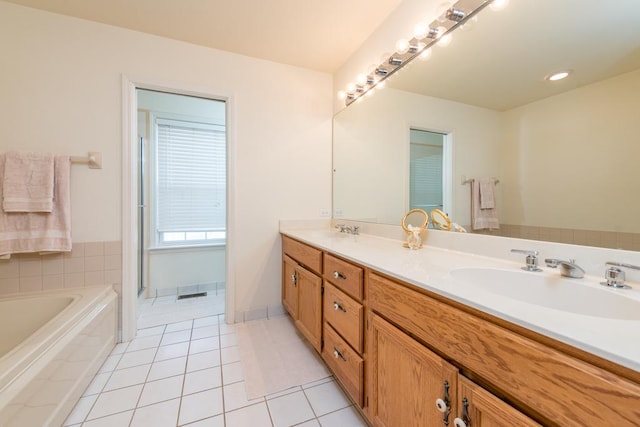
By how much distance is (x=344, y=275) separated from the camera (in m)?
1.25

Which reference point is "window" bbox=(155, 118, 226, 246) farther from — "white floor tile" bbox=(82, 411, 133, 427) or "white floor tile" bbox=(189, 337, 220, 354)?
"white floor tile" bbox=(82, 411, 133, 427)

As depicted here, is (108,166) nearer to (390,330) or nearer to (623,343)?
(390,330)

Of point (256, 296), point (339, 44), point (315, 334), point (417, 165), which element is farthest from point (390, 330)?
point (339, 44)

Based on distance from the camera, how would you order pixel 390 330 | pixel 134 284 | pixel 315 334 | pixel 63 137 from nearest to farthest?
pixel 390 330 → pixel 315 334 → pixel 63 137 → pixel 134 284

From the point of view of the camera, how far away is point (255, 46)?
80.3 inches

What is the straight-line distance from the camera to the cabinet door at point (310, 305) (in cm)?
153

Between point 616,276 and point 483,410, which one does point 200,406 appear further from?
point 616,276

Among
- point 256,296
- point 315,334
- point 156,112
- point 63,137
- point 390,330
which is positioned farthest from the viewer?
point 156,112

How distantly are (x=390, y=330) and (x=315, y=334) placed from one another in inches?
29.9

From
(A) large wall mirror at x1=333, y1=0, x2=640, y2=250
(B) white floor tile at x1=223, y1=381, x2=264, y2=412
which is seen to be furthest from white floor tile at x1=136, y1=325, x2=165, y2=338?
(A) large wall mirror at x1=333, y1=0, x2=640, y2=250

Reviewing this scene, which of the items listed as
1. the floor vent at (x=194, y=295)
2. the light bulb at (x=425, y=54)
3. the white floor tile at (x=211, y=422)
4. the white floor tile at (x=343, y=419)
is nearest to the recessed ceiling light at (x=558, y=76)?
the light bulb at (x=425, y=54)

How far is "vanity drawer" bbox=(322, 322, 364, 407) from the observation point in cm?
112

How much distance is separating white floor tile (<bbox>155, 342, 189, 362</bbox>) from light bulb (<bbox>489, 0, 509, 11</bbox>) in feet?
8.53

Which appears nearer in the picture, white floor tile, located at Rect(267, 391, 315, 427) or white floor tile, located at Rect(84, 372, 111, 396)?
white floor tile, located at Rect(267, 391, 315, 427)
